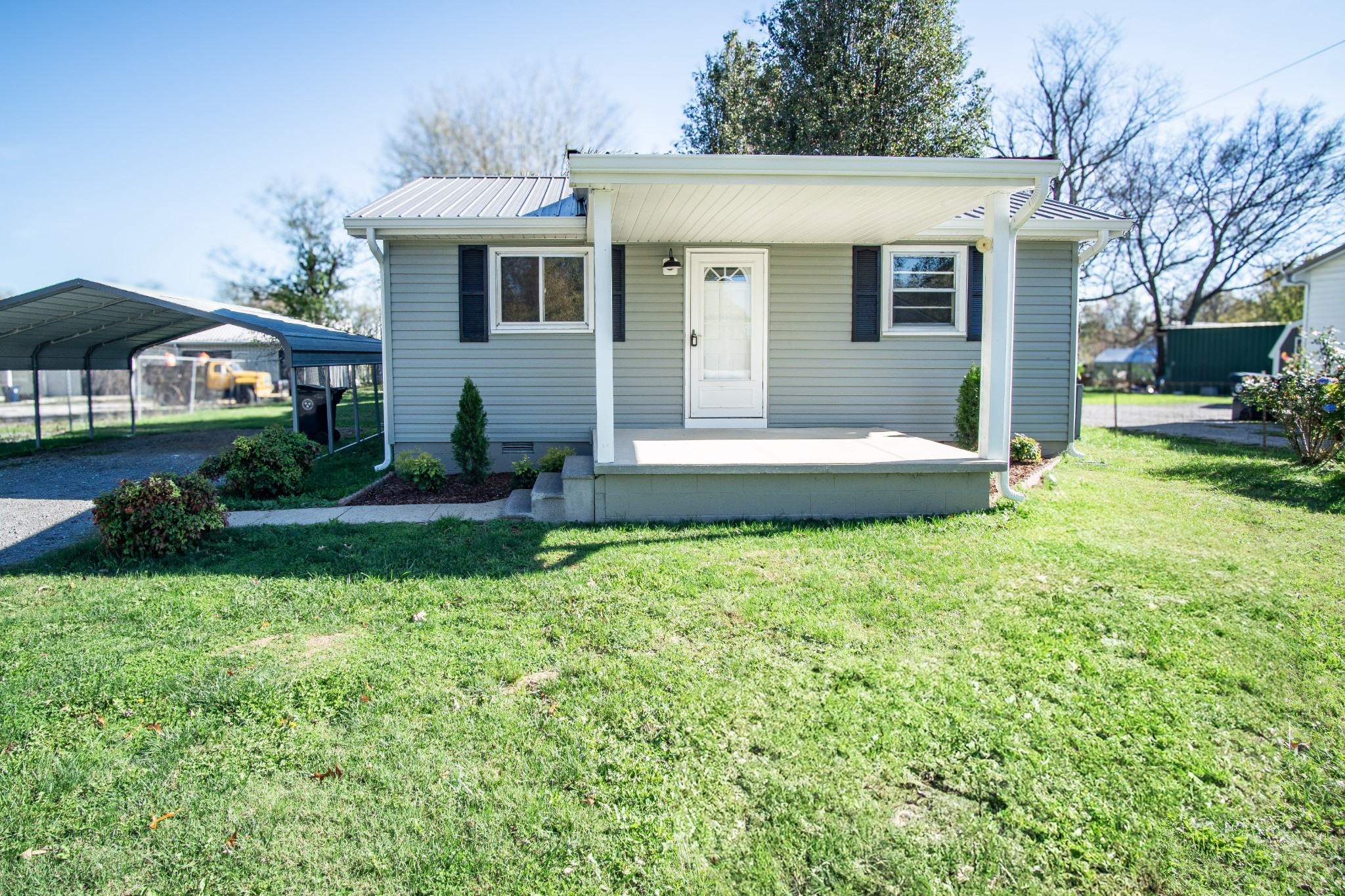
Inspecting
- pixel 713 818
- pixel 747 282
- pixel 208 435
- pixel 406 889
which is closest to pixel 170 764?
pixel 406 889

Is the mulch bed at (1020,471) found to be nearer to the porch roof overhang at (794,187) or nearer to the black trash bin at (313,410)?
the porch roof overhang at (794,187)

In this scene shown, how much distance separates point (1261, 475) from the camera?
8.06 m

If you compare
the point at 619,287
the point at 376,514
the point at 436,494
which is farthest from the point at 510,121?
the point at 376,514

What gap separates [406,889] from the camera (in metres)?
2.18

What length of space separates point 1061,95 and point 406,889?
32725mm

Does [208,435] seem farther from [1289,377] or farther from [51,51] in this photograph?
[1289,377]

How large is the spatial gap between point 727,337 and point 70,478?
7834mm

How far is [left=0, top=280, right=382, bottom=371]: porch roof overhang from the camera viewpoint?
29.8 feet

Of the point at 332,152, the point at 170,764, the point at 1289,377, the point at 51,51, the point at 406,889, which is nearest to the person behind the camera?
the point at 406,889

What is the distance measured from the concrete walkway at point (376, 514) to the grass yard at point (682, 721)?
3.68ft

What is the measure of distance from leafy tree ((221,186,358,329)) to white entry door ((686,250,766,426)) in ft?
63.9

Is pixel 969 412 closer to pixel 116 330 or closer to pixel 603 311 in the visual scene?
pixel 603 311

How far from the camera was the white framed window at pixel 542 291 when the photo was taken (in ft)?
27.9

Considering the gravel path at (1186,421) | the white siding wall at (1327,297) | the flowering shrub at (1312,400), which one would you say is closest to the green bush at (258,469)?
the flowering shrub at (1312,400)
